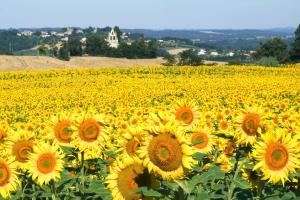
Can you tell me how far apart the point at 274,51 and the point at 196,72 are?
2256 inches

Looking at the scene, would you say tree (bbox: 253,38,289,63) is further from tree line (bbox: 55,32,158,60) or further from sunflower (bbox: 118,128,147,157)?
sunflower (bbox: 118,128,147,157)

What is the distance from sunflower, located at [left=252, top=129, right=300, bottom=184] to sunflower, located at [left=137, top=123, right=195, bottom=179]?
0.67 meters

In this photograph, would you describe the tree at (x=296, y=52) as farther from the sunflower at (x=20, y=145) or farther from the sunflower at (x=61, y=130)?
the sunflower at (x=20, y=145)

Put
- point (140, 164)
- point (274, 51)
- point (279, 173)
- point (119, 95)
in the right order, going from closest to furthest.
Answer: point (140, 164) → point (279, 173) → point (119, 95) → point (274, 51)

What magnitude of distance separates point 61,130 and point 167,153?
2.14 metres

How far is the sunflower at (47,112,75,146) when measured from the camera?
5.06 metres

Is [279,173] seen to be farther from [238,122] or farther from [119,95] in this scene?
[119,95]

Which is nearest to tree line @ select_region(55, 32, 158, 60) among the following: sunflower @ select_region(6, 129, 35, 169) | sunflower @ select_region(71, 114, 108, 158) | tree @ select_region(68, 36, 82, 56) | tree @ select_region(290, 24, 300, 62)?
tree @ select_region(68, 36, 82, 56)

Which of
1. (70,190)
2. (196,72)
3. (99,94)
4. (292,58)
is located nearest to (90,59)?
(292,58)

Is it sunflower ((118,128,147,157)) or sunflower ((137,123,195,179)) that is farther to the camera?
sunflower ((118,128,147,157))

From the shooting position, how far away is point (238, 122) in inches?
184

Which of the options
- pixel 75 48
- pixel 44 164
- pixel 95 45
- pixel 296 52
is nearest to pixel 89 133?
pixel 44 164

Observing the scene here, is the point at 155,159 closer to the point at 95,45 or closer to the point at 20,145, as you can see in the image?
the point at 20,145

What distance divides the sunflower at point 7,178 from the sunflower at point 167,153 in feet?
4.87
